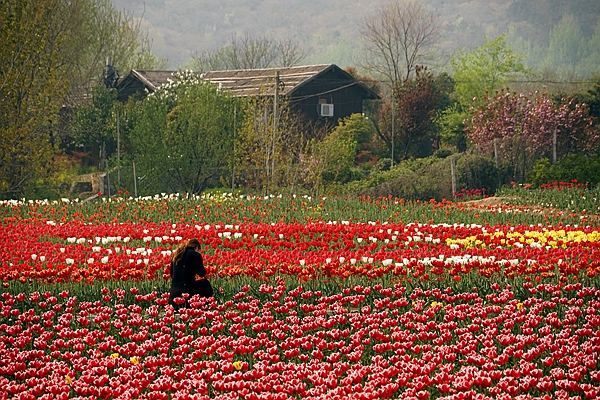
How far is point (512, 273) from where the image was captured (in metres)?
10.7

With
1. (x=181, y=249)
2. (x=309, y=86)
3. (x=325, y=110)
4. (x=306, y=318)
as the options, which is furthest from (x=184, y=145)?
(x=306, y=318)

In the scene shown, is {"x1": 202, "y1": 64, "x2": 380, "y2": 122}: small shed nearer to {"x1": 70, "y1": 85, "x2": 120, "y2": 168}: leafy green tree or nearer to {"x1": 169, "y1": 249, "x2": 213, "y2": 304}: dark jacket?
{"x1": 70, "y1": 85, "x2": 120, "y2": 168}: leafy green tree

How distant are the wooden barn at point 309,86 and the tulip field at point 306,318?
1182 inches

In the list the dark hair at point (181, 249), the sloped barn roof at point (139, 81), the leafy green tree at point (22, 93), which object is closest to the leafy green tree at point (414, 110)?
the sloped barn roof at point (139, 81)

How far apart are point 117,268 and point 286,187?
17.5 m

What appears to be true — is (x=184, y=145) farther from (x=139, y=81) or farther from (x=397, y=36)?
(x=397, y=36)

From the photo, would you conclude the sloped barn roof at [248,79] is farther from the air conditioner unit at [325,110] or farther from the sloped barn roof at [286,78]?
the air conditioner unit at [325,110]

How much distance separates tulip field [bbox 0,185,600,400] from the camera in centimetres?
671

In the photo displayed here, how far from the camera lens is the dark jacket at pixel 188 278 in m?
9.93

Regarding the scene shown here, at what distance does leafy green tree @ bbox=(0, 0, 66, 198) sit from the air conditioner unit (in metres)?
23.2

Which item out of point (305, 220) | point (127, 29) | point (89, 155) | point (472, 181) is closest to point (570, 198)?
point (472, 181)

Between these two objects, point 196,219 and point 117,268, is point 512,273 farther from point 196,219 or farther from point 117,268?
point 196,219

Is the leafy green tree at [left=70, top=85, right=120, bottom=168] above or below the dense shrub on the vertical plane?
above

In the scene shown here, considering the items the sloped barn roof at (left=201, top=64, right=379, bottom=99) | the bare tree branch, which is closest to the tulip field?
the sloped barn roof at (left=201, top=64, right=379, bottom=99)
